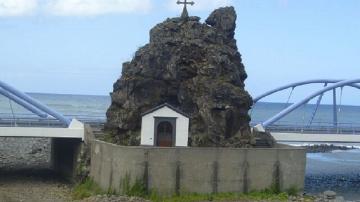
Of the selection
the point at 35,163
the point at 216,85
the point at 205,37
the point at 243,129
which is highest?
the point at 205,37

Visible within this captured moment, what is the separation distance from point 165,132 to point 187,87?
4.20 m

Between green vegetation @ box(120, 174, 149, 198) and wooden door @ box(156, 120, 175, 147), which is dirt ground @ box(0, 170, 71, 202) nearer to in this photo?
green vegetation @ box(120, 174, 149, 198)

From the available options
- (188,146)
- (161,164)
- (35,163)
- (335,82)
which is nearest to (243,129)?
(188,146)

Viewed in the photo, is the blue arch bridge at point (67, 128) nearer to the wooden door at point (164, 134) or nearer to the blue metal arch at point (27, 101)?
the blue metal arch at point (27, 101)

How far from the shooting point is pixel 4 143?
75062 mm

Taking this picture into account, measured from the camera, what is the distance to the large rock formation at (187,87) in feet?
129

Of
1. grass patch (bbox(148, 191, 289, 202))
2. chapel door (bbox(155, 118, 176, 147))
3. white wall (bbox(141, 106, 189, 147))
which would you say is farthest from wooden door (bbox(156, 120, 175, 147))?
grass patch (bbox(148, 191, 289, 202))

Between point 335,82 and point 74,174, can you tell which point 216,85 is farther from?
point 335,82

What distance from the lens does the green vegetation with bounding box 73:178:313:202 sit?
34.6 m

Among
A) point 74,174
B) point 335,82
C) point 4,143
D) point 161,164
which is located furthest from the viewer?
point 4,143

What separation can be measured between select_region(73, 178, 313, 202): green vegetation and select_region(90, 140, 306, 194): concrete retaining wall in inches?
9.7

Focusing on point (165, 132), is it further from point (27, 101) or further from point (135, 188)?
point (27, 101)

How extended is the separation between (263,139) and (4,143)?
4155 centimetres

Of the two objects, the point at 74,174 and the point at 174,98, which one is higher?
the point at 174,98
